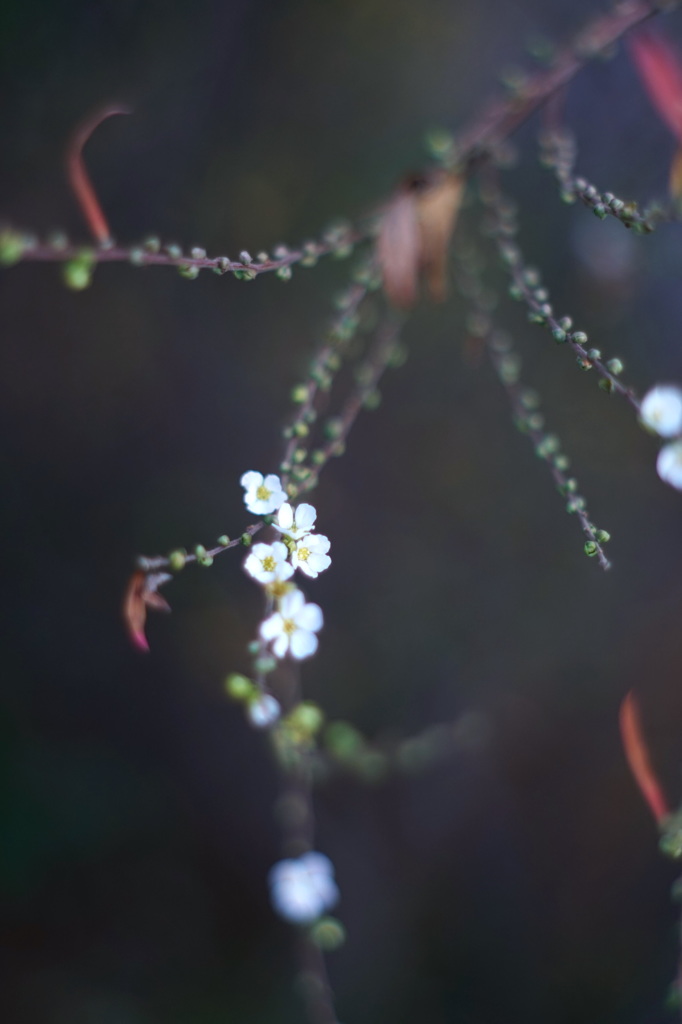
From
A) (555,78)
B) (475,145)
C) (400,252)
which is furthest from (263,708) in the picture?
(555,78)

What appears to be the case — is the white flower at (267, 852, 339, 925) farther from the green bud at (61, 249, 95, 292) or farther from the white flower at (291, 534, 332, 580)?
the green bud at (61, 249, 95, 292)

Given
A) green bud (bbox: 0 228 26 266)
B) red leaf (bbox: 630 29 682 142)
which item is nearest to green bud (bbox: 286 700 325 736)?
green bud (bbox: 0 228 26 266)

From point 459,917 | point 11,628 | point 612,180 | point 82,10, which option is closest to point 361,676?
point 459,917

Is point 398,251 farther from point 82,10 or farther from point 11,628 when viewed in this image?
point 11,628

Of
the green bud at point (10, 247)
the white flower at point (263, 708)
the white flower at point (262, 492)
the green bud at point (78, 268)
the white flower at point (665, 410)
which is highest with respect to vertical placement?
the green bud at point (78, 268)

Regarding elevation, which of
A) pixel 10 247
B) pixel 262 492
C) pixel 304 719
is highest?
pixel 10 247

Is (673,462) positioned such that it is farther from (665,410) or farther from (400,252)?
(400,252)

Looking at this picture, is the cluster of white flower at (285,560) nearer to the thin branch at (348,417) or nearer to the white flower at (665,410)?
the thin branch at (348,417)

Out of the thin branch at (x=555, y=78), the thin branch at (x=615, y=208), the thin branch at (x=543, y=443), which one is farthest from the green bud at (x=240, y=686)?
the thin branch at (x=555, y=78)
